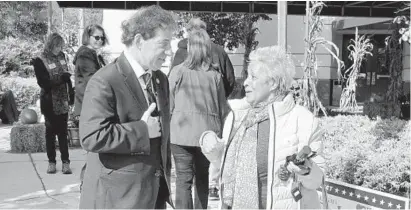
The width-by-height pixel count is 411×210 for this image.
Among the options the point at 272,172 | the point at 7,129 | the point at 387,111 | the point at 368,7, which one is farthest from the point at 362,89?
the point at 272,172

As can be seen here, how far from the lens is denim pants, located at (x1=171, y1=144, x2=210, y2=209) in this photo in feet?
16.0

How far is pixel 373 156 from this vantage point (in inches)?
180

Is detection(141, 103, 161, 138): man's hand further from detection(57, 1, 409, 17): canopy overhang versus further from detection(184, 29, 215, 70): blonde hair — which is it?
detection(57, 1, 409, 17): canopy overhang

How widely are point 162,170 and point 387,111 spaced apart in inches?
439

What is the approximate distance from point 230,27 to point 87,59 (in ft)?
43.0

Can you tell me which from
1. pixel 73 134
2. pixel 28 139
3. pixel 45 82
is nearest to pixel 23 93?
pixel 73 134

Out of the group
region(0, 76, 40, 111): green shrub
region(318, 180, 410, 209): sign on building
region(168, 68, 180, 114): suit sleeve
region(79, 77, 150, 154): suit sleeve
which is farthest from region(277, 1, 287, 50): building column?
region(0, 76, 40, 111): green shrub

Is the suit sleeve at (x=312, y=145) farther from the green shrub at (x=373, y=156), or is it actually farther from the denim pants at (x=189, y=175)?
the denim pants at (x=189, y=175)

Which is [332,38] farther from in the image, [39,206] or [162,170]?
[162,170]

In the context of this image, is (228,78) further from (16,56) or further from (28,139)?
(16,56)

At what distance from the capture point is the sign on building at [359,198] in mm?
3939

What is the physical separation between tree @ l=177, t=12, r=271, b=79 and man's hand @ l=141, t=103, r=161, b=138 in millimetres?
15122

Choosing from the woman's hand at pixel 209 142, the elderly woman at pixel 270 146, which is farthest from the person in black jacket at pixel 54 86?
the elderly woman at pixel 270 146

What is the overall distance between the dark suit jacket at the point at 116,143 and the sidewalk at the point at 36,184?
122 inches
